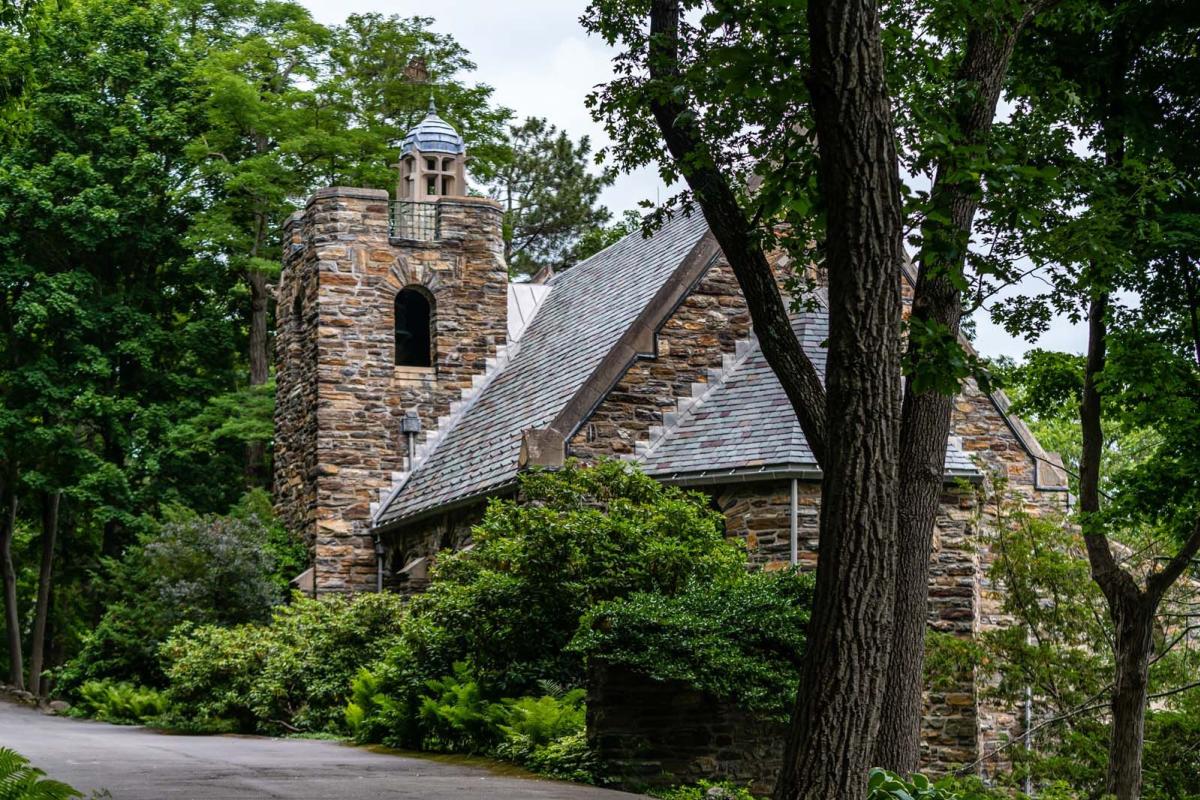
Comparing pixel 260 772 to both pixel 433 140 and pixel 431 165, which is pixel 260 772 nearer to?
pixel 433 140

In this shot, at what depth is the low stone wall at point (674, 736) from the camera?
40.8ft

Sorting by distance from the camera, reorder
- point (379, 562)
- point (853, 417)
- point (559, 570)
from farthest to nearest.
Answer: point (379, 562) < point (559, 570) < point (853, 417)

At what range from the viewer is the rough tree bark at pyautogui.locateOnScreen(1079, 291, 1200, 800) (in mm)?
13164

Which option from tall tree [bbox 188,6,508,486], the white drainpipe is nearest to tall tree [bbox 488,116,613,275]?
tall tree [bbox 188,6,508,486]

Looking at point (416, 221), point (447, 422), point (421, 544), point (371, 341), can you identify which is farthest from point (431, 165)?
point (421, 544)

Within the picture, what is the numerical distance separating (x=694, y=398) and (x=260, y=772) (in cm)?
896

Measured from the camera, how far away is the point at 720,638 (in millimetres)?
12359

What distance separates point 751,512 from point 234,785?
835 centimetres

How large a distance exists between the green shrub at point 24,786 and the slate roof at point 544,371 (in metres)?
12.8

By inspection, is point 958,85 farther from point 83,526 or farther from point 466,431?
point 83,526

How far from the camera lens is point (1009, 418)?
20172mm

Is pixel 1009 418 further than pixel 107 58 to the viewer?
No

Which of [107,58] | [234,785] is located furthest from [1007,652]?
[107,58]

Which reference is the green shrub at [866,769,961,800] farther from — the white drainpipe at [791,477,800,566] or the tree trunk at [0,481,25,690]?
the tree trunk at [0,481,25,690]
